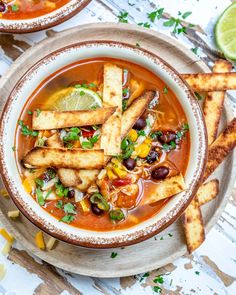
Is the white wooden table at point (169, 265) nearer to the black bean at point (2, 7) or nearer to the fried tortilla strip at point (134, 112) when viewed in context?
the black bean at point (2, 7)

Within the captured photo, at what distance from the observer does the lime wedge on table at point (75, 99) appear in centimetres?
354

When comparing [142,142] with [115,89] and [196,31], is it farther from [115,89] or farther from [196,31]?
[196,31]

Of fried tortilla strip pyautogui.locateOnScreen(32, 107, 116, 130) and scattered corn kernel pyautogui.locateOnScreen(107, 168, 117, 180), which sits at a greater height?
fried tortilla strip pyautogui.locateOnScreen(32, 107, 116, 130)

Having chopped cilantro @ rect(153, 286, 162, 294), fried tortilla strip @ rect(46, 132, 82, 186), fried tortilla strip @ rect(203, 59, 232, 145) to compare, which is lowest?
chopped cilantro @ rect(153, 286, 162, 294)

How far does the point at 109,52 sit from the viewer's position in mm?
3562

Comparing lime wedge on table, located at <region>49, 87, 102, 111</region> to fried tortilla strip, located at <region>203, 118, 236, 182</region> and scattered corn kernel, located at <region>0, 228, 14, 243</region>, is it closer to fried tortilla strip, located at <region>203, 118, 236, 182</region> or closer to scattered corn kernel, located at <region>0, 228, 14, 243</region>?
fried tortilla strip, located at <region>203, 118, 236, 182</region>

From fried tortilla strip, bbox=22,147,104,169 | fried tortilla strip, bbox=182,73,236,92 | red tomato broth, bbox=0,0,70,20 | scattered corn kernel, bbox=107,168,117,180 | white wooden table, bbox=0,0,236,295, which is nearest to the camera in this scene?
fried tortilla strip, bbox=22,147,104,169

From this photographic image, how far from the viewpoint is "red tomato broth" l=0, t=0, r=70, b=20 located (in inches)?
159

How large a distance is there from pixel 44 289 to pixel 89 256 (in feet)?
1.70

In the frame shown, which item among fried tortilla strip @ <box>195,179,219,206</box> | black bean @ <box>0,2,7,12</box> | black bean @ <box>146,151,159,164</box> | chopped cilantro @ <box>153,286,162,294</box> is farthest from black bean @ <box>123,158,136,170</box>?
black bean @ <box>0,2,7,12</box>

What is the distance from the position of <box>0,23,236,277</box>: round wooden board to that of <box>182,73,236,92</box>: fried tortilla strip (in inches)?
7.0

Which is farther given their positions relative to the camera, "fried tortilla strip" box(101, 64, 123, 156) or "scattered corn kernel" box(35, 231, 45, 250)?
"scattered corn kernel" box(35, 231, 45, 250)

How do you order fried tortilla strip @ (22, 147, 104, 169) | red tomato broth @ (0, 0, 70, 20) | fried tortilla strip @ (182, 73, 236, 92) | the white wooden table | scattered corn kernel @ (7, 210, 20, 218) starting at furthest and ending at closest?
the white wooden table → red tomato broth @ (0, 0, 70, 20) → scattered corn kernel @ (7, 210, 20, 218) → fried tortilla strip @ (182, 73, 236, 92) → fried tortilla strip @ (22, 147, 104, 169)

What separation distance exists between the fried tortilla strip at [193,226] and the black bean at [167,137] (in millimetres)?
472
